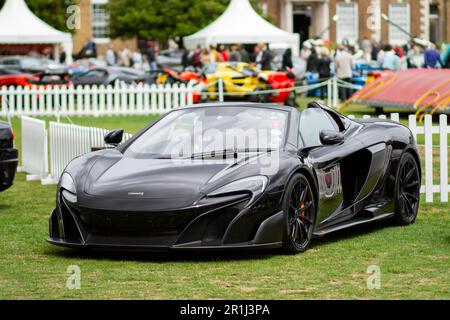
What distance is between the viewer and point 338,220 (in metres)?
11.4

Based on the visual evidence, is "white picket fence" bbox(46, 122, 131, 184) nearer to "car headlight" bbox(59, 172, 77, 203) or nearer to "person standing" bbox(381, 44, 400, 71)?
"car headlight" bbox(59, 172, 77, 203)

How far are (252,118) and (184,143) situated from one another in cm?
64

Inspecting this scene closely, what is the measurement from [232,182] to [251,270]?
0.76 m

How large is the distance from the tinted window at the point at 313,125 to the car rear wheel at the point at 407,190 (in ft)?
3.11

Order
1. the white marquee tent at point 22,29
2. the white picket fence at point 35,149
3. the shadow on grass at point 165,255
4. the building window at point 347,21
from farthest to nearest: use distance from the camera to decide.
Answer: the building window at point 347,21
the white marquee tent at point 22,29
the white picket fence at point 35,149
the shadow on grass at point 165,255

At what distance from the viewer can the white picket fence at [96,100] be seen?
32281 millimetres

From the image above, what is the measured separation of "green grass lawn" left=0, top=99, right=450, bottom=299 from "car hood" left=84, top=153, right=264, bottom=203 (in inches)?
21.0

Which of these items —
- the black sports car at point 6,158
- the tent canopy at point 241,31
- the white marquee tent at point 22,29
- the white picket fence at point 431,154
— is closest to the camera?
the black sports car at point 6,158

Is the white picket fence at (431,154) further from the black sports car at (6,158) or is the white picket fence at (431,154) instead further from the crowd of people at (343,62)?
the crowd of people at (343,62)

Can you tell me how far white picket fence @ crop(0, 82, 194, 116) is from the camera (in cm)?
3228

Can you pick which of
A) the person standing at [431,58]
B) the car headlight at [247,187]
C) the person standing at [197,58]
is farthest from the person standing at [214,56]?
the car headlight at [247,187]

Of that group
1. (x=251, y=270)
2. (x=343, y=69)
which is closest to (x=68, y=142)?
(x=251, y=270)

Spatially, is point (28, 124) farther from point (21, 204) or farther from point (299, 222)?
point (299, 222)

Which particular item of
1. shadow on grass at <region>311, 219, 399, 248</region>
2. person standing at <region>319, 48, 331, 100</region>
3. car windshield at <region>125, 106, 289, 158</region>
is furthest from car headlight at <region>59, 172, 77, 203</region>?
person standing at <region>319, 48, 331, 100</region>
